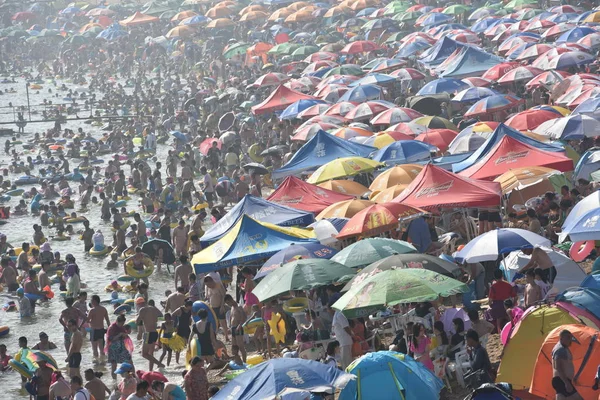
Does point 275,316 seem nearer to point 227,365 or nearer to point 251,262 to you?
point 227,365

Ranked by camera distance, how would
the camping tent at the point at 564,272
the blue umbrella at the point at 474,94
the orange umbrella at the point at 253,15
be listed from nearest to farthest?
the camping tent at the point at 564,272 < the blue umbrella at the point at 474,94 < the orange umbrella at the point at 253,15

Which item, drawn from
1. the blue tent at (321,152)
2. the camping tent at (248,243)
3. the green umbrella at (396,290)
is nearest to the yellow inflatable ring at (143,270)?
the blue tent at (321,152)

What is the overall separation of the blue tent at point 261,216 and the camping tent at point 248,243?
932mm

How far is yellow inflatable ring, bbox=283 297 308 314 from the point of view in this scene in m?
16.5

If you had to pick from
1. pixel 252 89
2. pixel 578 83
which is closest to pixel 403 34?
pixel 252 89

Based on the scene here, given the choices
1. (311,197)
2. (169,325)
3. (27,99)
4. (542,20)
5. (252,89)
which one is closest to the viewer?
(169,325)

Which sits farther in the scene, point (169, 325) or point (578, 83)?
point (578, 83)

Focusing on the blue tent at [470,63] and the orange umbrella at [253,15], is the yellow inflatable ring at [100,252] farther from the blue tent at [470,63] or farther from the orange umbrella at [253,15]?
the orange umbrella at [253,15]

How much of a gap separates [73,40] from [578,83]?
40189 mm

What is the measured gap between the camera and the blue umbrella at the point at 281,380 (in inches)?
445

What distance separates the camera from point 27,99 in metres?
55.7

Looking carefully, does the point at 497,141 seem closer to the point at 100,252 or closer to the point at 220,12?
the point at 100,252

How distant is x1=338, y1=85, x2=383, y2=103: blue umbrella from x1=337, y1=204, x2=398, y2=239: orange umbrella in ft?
45.2

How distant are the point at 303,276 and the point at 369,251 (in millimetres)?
1293
